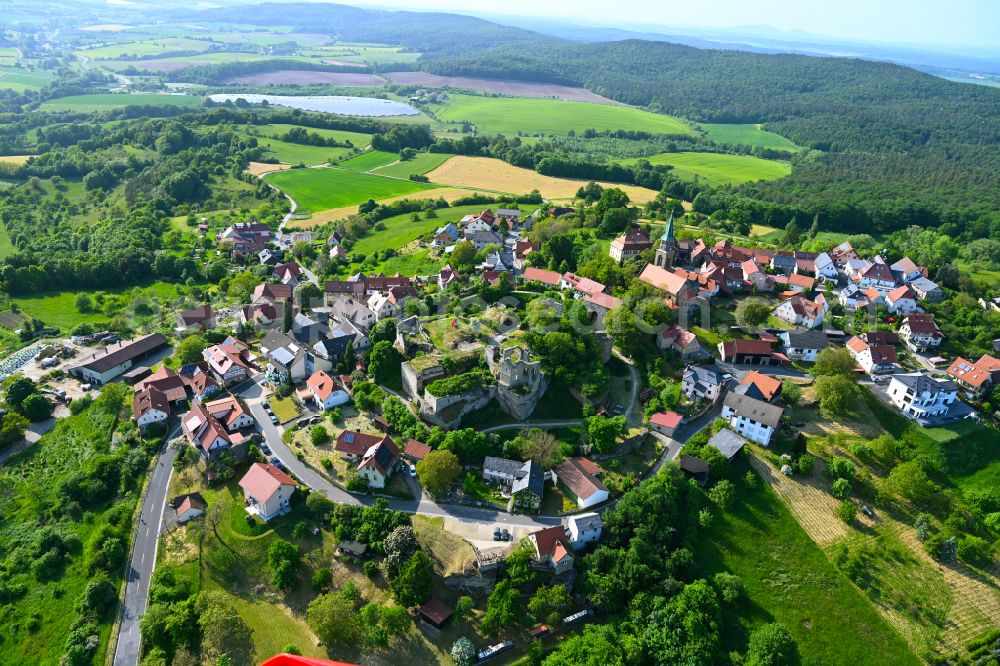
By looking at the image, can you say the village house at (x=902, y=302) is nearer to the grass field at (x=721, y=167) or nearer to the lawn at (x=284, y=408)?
the grass field at (x=721, y=167)

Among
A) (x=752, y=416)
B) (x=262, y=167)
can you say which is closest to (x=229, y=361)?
(x=752, y=416)

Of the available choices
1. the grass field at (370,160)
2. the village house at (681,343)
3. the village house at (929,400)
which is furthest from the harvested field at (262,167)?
the village house at (929,400)

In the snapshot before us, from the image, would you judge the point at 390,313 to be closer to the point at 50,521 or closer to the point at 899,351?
the point at 50,521

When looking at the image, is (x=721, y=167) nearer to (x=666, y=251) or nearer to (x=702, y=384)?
(x=666, y=251)

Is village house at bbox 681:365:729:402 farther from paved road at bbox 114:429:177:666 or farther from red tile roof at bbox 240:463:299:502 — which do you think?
paved road at bbox 114:429:177:666

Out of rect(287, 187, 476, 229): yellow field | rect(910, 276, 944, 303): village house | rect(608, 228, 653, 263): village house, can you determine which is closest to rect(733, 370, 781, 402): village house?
rect(608, 228, 653, 263): village house
